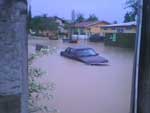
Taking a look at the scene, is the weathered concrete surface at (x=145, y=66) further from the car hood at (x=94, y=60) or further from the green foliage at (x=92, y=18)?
the green foliage at (x=92, y=18)

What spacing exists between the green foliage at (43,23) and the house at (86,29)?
226mm

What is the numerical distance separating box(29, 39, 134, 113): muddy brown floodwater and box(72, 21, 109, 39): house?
98 mm

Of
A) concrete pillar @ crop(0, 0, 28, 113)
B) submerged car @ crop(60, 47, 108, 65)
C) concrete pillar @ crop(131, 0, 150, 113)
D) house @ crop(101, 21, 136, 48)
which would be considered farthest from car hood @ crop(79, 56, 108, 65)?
concrete pillar @ crop(0, 0, 28, 113)

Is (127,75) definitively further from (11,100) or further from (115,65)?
(11,100)

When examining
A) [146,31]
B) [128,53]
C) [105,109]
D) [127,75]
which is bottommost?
[105,109]

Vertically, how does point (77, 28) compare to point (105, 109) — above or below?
above

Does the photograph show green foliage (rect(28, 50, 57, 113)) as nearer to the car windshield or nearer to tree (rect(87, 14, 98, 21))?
the car windshield

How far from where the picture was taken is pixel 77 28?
3.67m

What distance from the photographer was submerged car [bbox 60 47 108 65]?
3.64 metres

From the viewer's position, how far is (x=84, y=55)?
3.68 meters

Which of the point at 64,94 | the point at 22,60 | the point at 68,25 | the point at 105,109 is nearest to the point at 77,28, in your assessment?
the point at 68,25

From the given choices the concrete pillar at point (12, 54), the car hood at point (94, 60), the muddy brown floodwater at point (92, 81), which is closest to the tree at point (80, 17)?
the muddy brown floodwater at point (92, 81)

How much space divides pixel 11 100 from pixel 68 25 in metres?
1.75

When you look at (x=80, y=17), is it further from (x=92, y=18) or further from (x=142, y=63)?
(x=142, y=63)
